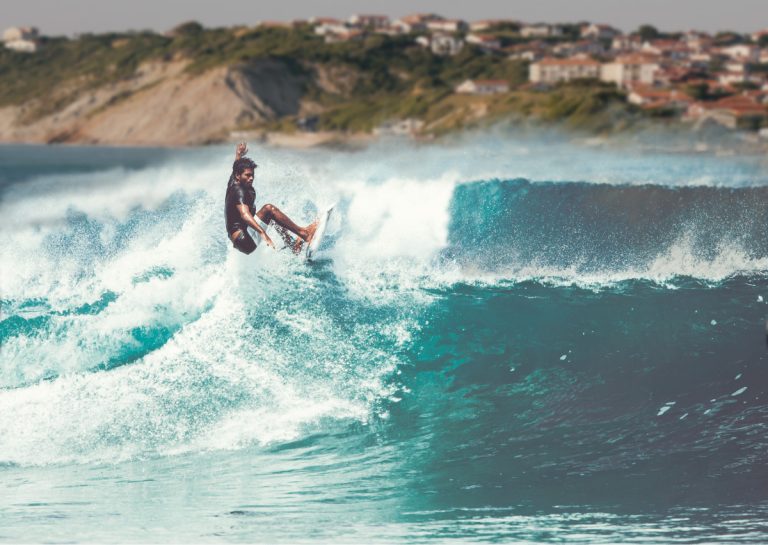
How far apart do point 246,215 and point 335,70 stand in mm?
121202

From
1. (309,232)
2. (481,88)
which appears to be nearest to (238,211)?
(309,232)

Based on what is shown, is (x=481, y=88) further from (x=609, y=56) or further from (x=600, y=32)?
(x=600, y=32)

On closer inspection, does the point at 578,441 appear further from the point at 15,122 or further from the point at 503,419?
the point at 15,122

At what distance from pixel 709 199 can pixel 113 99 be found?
406 ft

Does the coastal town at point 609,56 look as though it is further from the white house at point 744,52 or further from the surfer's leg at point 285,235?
the surfer's leg at point 285,235

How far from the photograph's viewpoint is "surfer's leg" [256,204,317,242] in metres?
14.8

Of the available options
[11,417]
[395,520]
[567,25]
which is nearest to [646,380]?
[395,520]

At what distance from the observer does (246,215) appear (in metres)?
14.4

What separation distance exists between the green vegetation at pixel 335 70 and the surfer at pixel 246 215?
3026 inches

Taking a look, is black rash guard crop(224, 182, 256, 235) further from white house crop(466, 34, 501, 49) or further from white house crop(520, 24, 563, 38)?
white house crop(520, 24, 563, 38)

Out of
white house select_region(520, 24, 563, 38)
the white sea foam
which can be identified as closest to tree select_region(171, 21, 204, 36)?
white house select_region(520, 24, 563, 38)

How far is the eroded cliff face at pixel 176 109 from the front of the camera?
12081 cm

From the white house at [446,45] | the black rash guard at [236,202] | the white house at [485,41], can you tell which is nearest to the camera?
the black rash guard at [236,202]

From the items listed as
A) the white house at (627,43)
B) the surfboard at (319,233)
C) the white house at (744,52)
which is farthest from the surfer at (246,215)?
the white house at (627,43)
